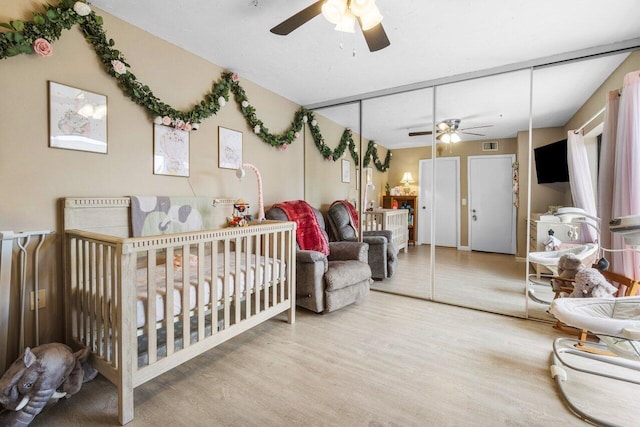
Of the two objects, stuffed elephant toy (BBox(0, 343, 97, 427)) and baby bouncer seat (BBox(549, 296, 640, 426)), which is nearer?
stuffed elephant toy (BBox(0, 343, 97, 427))

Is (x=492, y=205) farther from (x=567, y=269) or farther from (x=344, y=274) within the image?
(x=344, y=274)

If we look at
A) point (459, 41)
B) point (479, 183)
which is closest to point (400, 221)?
point (479, 183)

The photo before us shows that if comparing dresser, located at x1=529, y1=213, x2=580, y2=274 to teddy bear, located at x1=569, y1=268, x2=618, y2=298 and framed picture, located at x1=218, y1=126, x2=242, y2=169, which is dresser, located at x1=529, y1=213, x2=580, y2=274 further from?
framed picture, located at x1=218, y1=126, x2=242, y2=169

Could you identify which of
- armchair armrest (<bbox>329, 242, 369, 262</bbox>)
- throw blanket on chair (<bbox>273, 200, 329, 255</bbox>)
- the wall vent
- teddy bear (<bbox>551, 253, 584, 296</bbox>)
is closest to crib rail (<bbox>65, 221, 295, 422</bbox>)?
throw blanket on chair (<bbox>273, 200, 329, 255</bbox>)

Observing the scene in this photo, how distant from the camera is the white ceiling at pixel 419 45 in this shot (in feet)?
6.56

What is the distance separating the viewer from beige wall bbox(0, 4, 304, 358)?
1672mm

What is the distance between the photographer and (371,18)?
1.58 meters

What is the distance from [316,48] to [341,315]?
96.9 inches

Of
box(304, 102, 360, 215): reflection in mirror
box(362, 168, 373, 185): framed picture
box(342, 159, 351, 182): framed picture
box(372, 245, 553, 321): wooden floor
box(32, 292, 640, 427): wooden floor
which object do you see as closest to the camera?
box(32, 292, 640, 427): wooden floor

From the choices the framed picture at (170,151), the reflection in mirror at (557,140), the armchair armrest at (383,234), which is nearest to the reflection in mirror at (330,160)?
the armchair armrest at (383,234)

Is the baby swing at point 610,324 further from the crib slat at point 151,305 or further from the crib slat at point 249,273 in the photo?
the crib slat at point 151,305

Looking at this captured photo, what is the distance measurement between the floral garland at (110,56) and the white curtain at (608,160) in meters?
3.12

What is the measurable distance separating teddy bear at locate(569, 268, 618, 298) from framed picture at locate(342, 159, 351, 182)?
3350mm

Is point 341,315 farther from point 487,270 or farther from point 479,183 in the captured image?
point 479,183
